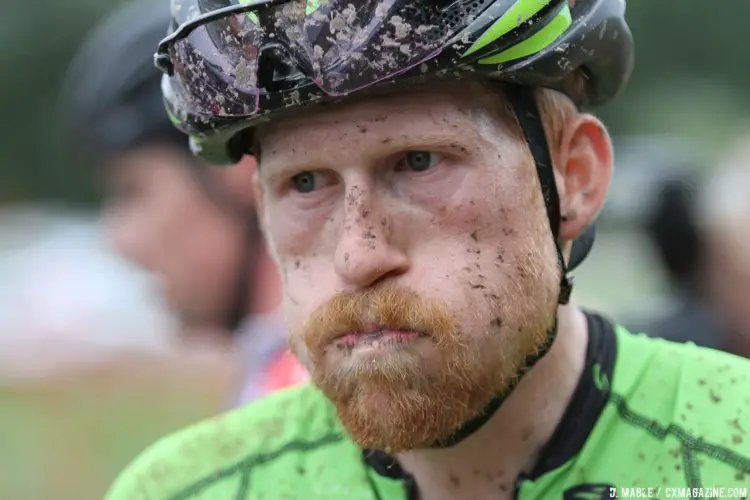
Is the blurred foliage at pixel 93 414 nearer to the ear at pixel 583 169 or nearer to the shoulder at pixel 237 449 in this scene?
the shoulder at pixel 237 449

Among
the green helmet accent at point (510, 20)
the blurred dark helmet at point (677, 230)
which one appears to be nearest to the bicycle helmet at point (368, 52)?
the green helmet accent at point (510, 20)

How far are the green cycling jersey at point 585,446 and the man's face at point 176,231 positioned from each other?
1496 mm

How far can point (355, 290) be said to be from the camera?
2066 mm

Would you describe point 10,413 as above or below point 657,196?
above

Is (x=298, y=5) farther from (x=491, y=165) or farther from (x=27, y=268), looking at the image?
(x=27, y=268)

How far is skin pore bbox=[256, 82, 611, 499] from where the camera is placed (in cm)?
204

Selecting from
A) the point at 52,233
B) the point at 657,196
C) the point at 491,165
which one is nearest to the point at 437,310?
the point at 491,165

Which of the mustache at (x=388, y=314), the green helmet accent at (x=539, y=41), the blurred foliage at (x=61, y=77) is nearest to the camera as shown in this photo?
the mustache at (x=388, y=314)

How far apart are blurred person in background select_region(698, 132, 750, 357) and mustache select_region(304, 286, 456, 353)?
9.43 feet

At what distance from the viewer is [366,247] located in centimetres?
203

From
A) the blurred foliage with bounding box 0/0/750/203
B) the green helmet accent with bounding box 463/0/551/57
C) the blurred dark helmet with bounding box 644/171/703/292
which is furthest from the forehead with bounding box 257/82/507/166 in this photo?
the blurred foliage with bounding box 0/0/750/203

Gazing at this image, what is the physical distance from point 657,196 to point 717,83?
2345 centimetres

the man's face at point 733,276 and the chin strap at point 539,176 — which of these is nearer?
the chin strap at point 539,176

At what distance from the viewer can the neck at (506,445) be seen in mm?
2342
